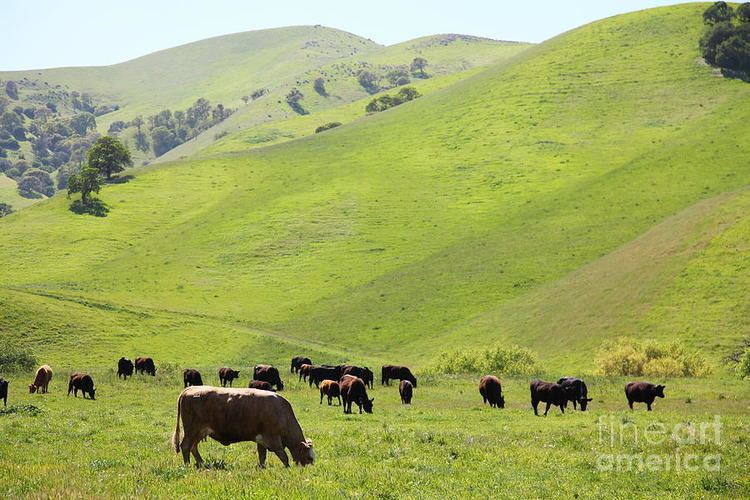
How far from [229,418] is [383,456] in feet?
15.6

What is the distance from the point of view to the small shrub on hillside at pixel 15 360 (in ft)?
174

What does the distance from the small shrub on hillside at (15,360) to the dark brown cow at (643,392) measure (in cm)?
4084

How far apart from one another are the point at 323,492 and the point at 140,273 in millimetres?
98434

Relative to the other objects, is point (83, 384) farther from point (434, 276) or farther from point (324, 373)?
point (434, 276)

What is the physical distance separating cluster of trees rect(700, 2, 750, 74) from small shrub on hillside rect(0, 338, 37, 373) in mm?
148263

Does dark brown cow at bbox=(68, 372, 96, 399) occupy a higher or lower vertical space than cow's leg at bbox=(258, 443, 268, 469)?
lower

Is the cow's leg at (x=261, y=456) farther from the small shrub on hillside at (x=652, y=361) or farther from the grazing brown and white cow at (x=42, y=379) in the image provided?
the small shrub on hillside at (x=652, y=361)

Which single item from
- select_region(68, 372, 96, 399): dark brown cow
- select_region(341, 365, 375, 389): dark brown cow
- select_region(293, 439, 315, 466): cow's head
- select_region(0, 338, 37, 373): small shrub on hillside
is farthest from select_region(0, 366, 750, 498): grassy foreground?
select_region(0, 338, 37, 373): small shrub on hillside

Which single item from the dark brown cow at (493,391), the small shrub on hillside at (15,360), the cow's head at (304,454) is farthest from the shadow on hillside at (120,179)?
the cow's head at (304,454)

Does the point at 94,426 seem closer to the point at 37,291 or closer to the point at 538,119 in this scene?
the point at 37,291

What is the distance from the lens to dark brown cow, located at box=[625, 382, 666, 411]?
121 ft

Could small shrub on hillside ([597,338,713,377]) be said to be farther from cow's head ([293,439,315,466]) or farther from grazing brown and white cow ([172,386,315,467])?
grazing brown and white cow ([172,386,315,467])

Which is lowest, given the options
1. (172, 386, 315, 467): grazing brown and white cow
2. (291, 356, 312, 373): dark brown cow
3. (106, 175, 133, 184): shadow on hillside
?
(291, 356, 312, 373): dark brown cow

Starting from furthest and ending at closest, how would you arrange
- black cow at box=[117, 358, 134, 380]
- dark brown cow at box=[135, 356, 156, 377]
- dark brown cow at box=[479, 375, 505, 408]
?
dark brown cow at box=[135, 356, 156, 377] → black cow at box=[117, 358, 134, 380] → dark brown cow at box=[479, 375, 505, 408]
